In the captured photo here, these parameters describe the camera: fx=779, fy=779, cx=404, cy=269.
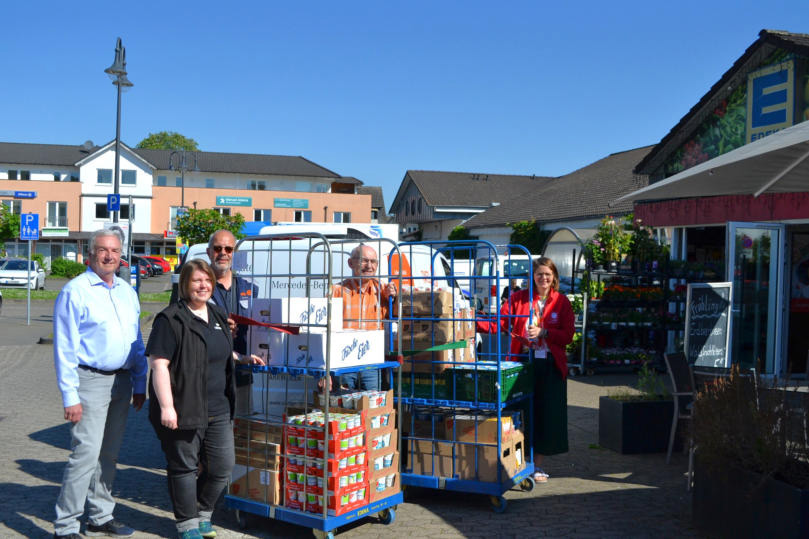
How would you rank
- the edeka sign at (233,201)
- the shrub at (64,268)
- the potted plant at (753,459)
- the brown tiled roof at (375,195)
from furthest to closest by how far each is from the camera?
the brown tiled roof at (375,195), the edeka sign at (233,201), the shrub at (64,268), the potted plant at (753,459)

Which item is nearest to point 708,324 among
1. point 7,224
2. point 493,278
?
point 493,278

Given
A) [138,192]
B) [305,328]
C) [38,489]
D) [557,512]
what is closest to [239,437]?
[305,328]

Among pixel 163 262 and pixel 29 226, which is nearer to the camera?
pixel 29 226

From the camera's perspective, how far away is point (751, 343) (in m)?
12.2

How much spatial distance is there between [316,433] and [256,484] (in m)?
0.65


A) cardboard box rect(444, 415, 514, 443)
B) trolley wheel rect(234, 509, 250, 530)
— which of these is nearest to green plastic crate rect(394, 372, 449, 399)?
cardboard box rect(444, 415, 514, 443)

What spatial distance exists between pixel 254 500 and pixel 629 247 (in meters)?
9.95

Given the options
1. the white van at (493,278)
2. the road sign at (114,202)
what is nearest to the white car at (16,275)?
the road sign at (114,202)

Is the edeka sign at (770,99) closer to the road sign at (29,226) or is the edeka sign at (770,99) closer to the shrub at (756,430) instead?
the shrub at (756,430)

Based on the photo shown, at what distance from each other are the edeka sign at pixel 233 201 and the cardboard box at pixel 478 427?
59499 mm

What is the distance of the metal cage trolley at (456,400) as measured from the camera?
225 inches

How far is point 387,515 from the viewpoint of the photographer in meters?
5.42

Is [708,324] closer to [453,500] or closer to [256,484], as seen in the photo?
[453,500]

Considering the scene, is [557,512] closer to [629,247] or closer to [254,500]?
[254,500]
